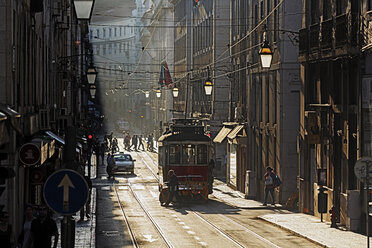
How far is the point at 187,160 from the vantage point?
37.5 m

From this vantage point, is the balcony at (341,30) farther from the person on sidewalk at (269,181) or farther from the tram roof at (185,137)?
the tram roof at (185,137)

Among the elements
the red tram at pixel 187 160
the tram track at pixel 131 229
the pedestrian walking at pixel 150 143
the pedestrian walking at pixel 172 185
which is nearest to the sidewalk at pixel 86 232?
the tram track at pixel 131 229

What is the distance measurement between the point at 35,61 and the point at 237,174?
67.1ft

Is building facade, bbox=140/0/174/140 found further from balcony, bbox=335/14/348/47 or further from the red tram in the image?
balcony, bbox=335/14/348/47

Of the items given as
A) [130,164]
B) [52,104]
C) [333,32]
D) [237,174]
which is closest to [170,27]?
[130,164]

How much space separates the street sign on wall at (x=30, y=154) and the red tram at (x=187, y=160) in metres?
17.7

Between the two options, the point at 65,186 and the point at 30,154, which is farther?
the point at 30,154

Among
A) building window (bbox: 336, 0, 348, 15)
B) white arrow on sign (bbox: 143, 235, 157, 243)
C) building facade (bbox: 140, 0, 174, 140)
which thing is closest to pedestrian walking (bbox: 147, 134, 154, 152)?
building facade (bbox: 140, 0, 174, 140)

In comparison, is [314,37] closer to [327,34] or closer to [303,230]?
[327,34]

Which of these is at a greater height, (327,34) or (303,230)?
(327,34)

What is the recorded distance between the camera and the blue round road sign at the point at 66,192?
37.7 feet

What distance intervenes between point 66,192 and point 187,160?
85.3ft

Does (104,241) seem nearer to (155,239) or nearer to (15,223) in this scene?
(155,239)

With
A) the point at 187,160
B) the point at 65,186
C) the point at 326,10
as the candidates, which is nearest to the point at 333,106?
the point at 326,10
